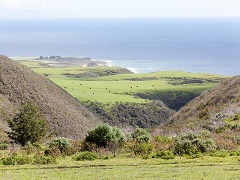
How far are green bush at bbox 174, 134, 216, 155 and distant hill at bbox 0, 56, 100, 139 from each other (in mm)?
31784

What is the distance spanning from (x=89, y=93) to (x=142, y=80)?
37370 millimetres

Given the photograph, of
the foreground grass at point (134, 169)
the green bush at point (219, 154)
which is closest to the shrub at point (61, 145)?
the foreground grass at point (134, 169)

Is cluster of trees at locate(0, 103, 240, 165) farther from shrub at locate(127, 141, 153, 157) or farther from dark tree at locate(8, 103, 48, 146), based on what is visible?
dark tree at locate(8, 103, 48, 146)

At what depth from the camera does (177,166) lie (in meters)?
15.6

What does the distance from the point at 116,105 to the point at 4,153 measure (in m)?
56.2

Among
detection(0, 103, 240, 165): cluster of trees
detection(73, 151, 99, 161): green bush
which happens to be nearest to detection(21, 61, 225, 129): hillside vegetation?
detection(0, 103, 240, 165): cluster of trees

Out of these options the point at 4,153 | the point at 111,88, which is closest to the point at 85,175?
the point at 4,153

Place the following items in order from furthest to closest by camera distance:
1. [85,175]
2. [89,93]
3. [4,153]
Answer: [89,93] → [4,153] → [85,175]

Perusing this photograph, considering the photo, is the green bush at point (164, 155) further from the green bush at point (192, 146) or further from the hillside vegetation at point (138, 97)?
the hillside vegetation at point (138, 97)

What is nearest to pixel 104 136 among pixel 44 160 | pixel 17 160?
pixel 44 160

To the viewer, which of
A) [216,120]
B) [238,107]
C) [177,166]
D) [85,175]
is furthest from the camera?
[238,107]

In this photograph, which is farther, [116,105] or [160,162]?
[116,105]

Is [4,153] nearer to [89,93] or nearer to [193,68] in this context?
[89,93]

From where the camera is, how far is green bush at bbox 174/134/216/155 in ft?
59.8
